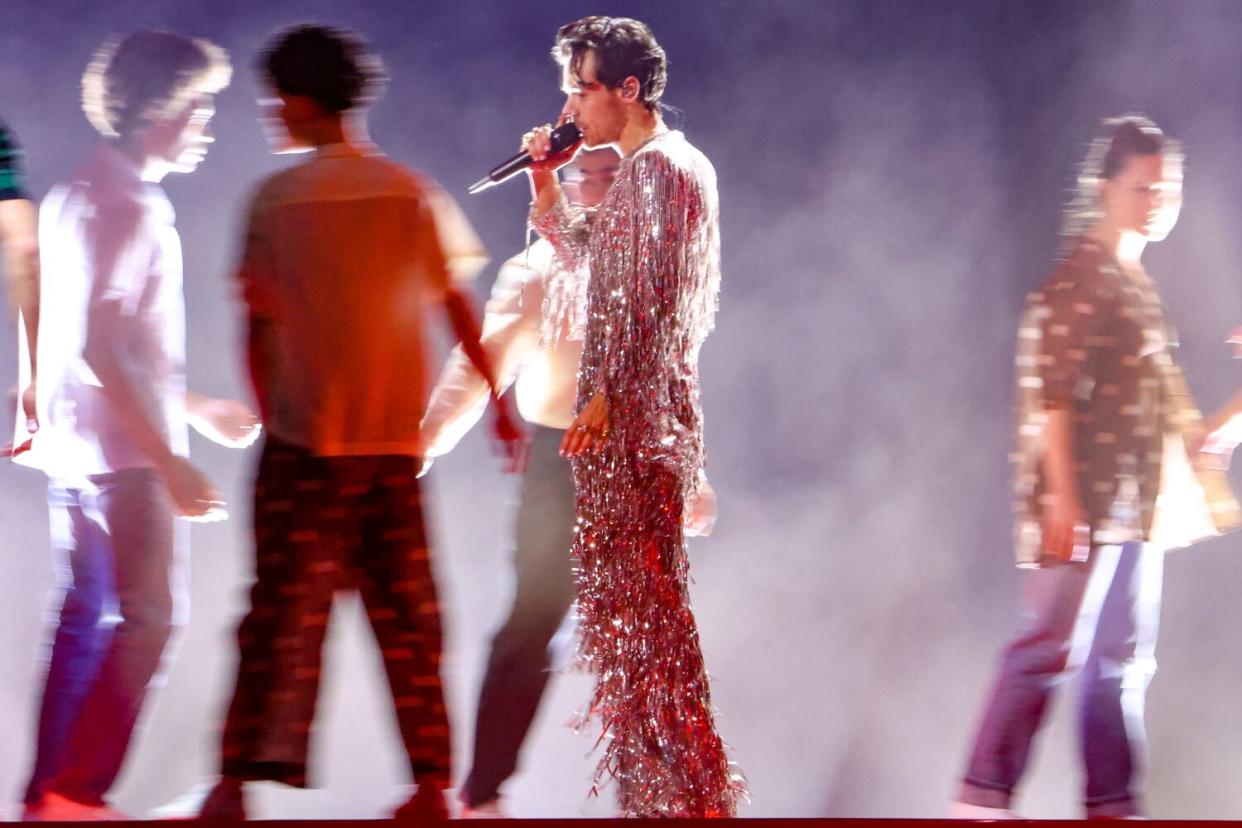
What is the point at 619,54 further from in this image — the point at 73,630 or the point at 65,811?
the point at 65,811

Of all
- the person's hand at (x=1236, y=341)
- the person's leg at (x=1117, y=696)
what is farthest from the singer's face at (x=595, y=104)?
the person's hand at (x=1236, y=341)

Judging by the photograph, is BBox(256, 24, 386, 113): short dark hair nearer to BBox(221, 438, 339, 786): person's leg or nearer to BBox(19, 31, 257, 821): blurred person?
BBox(19, 31, 257, 821): blurred person

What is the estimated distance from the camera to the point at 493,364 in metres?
2.48

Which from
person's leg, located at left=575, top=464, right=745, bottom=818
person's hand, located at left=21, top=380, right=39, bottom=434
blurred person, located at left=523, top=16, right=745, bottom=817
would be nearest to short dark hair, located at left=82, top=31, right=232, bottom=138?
person's hand, located at left=21, top=380, right=39, bottom=434

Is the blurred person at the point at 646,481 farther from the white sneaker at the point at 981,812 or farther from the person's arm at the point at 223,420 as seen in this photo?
the person's arm at the point at 223,420

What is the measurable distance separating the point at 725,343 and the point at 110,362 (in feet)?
4.12

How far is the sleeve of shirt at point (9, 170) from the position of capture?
232cm

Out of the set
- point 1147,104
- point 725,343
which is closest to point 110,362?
point 725,343

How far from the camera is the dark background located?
8.59 ft

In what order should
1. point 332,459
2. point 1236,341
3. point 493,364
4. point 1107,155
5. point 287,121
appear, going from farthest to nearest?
point 1236,341
point 1107,155
point 493,364
point 287,121
point 332,459

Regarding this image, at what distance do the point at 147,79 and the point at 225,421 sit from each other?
2.23 feet

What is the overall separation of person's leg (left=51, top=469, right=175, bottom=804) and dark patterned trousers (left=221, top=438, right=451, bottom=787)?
9.8 inches

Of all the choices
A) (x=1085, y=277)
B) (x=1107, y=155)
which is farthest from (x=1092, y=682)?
(x=1107, y=155)

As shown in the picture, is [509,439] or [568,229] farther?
[568,229]
